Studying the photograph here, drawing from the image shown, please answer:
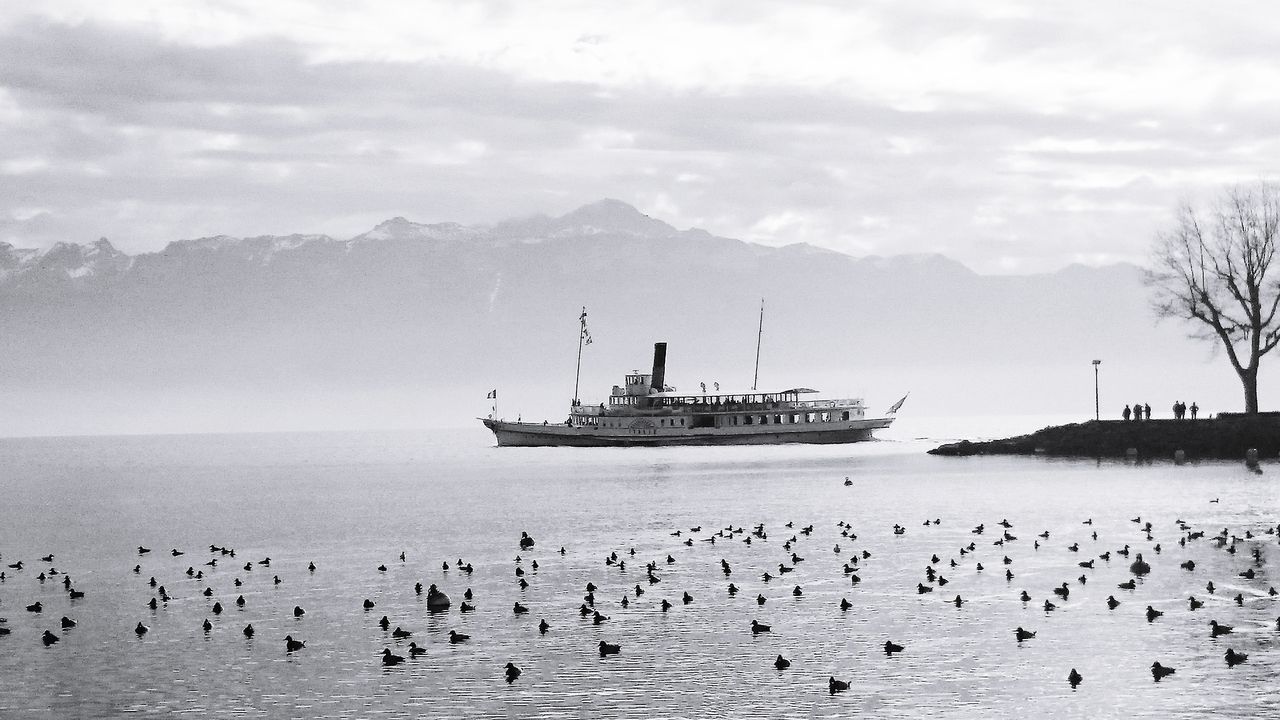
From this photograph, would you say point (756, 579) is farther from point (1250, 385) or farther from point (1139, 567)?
point (1250, 385)

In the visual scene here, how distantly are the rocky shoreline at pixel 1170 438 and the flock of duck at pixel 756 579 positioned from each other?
39875 mm

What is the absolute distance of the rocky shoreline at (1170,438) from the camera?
317ft

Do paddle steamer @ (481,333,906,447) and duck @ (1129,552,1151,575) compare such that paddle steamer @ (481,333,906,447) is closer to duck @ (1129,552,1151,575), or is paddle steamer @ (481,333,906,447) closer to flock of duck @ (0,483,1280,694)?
flock of duck @ (0,483,1280,694)

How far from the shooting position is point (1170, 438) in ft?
333

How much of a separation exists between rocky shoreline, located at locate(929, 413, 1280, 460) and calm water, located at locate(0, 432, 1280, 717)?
9435mm

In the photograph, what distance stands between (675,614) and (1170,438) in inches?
2784

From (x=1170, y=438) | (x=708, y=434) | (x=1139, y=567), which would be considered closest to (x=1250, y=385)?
(x=1170, y=438)

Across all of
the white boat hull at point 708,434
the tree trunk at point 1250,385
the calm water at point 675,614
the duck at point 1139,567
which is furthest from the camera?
the white boat hull at point 708,434

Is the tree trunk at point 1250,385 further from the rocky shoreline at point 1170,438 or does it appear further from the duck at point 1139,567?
the duck at point 1139,567

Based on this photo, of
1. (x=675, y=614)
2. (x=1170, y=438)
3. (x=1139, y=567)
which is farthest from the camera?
(x=1170, y=438)

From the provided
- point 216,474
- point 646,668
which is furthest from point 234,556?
point 216,474

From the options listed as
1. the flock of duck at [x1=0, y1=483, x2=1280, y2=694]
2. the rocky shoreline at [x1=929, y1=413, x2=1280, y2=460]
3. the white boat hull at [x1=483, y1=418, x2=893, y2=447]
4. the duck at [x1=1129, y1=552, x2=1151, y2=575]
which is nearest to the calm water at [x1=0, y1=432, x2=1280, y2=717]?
the flock of duck at [x1=0, y1=483, x2=1280, y2=694]

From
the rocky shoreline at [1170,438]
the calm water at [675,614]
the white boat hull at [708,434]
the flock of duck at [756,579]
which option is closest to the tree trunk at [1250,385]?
the rocky shoreline at [1170,438]

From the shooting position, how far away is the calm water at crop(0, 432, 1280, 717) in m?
30.6
